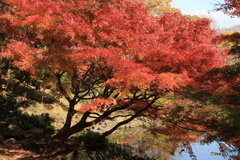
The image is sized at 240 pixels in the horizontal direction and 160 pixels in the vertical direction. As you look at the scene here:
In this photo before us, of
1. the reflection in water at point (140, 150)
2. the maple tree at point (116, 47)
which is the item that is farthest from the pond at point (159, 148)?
the maple tree at point (116, 47)

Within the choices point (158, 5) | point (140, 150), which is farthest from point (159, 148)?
point (158, 5)

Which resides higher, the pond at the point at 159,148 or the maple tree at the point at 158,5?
the maple tree at the point at 158,5

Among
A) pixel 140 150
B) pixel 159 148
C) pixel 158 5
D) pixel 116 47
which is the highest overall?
pixel 158 5

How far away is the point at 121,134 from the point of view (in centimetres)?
1748

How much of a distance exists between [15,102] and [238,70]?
14228mm

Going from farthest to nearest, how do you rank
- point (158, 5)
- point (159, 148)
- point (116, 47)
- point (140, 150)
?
point (158, 5)
point (159, 148)
point (140, 150)
point (116, 47)

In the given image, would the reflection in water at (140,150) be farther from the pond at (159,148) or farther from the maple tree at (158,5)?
the maple tree at (158,5)

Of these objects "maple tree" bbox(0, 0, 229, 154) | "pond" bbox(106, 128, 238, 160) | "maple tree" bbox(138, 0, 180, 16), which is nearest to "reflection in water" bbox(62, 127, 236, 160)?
"pond" bbox(106, 128, 238, 160)

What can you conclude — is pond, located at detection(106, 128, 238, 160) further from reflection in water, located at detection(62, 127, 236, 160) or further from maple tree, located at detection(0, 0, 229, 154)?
maple tree, located at detection(0, 0, 229, 154)

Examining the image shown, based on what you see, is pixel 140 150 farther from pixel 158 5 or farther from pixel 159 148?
pixel 158 5

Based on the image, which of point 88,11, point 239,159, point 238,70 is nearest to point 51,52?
point 88,11

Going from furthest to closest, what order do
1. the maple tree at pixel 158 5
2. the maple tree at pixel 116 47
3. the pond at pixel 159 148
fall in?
the maple tree at pixel 158 5 → the pond at pixel 159 148 → the maple tree at pixel 116 47

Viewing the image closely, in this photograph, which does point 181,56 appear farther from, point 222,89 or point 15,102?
point 15,102

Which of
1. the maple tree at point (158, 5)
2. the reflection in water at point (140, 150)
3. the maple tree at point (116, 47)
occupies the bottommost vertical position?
the reflection in water at point (140, 150)
